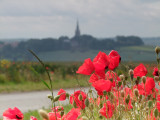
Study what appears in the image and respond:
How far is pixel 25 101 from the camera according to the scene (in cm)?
961

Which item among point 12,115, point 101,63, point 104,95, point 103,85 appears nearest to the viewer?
point 12,115

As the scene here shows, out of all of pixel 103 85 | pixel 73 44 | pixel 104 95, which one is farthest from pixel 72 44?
pixel 103 85

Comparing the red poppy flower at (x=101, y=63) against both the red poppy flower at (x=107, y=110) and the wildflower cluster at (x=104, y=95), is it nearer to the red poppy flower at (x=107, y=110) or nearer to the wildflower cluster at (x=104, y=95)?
the wildflower cluster at (x=104, y=95)

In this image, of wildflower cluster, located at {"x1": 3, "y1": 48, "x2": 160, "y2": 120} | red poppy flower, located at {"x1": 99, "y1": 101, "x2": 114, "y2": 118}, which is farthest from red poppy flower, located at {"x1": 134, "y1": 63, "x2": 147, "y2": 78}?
Result: red poppy flower, located at {"x1": 99, "y1": 101, "x2": 114, "y2": 118}

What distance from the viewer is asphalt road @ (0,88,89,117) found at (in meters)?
8.79

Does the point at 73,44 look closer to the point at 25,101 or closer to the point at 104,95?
the point at 25,101

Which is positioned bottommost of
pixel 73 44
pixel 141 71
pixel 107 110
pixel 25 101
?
pixel 25 101

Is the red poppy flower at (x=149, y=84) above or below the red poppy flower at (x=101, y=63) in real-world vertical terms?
below

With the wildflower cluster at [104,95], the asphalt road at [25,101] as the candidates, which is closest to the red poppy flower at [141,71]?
the wildflower cluster at [104,95]

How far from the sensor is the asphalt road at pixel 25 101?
8789 millimetres

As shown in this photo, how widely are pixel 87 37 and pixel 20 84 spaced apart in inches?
4605

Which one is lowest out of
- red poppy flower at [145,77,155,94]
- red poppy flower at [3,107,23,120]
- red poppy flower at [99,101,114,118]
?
red poppy flower at [99,101,114,118]

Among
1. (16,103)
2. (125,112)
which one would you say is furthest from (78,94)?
(16,103)

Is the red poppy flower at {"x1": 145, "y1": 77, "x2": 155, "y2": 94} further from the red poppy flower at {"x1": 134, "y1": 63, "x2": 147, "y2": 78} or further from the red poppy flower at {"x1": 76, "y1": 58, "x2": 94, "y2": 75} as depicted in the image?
the red poppy flower at {"x1": 76, "y1": 58, "x2": 94, "y2": 75}
